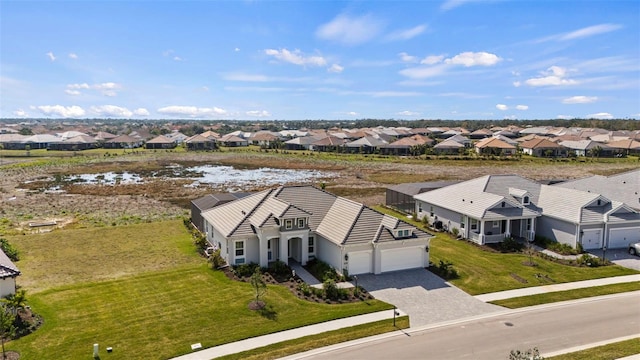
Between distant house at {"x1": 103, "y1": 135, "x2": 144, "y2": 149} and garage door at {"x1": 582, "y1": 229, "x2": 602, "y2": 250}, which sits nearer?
garage door at {"x1": 582, "y1": 229, "x2": 602, "y2": 250}

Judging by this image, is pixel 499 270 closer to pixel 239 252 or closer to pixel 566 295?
pixel 566 295

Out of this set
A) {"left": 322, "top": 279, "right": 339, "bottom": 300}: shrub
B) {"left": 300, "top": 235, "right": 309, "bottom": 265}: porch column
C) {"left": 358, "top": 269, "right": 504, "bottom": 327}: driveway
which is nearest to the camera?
{"left": 358, "top": 269, "right": 504, "bottom": 327}: driveway

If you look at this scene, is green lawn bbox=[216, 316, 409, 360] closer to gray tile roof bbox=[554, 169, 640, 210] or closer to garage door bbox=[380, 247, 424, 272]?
garage door bbox=[380, 247, 424, 272]

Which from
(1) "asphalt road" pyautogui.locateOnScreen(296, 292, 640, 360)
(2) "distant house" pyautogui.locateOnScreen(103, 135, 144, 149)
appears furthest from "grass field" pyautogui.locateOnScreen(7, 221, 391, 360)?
(2) "distant house" pyautogui.locateOnScreen(103, 135, 144, 149)

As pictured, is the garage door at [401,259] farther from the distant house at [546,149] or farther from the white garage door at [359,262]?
the distant house at [546,149]

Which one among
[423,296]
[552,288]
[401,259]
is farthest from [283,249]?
[552,288]

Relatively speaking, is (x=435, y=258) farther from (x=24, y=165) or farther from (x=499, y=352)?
(x=24, y=165)

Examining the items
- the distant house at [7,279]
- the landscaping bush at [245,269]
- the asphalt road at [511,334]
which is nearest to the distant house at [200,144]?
the landscaping bush at [245,269]

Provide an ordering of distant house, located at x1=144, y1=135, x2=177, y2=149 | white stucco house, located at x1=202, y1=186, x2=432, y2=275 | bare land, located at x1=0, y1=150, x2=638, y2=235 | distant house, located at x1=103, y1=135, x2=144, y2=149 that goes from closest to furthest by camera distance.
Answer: white stucco house, located at x1=202, y1=186, x2=432, y2=275 → bare land, located at x1=0, y1=150, x2=638, y2=235 → distant house, located at x1=144, y1=135, x2=177, y2=149 → distant house, located at x1=103, y1=135, x2=144, y2=149
